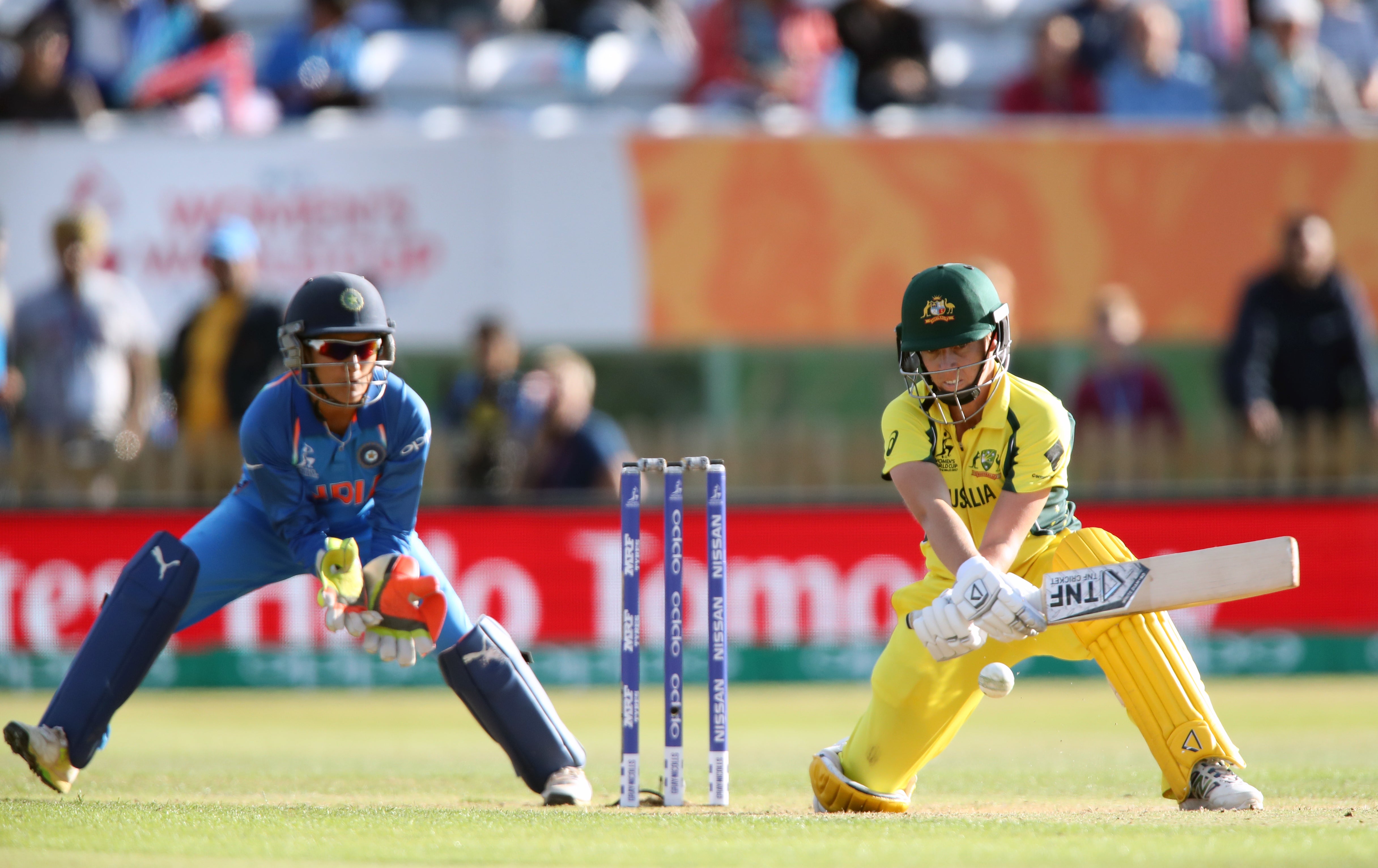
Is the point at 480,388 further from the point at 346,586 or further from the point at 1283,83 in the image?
the point at 1283,83

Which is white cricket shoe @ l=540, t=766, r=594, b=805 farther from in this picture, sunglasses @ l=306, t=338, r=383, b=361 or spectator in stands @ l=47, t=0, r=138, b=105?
spectator in stands @ l=47, t=0, r=138, b=105

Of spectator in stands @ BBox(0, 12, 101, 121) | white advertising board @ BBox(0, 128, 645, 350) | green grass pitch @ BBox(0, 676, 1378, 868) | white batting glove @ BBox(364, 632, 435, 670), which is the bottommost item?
green grass pitch @ BBox(0, 676, 1378, 868)

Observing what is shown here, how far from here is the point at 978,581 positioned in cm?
488

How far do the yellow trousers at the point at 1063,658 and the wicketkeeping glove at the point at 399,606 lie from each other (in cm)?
145

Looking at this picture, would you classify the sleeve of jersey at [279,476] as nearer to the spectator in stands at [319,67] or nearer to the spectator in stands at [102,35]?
the spectator in stands at [319,67]

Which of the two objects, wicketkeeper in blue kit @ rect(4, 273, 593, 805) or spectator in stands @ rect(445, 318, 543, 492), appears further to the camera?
spectator in stands @ rect(445, 318, 543, 492)

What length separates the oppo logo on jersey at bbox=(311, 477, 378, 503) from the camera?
5508 mm

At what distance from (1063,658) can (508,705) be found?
1.85m

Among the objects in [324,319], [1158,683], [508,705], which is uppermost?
[324,319]

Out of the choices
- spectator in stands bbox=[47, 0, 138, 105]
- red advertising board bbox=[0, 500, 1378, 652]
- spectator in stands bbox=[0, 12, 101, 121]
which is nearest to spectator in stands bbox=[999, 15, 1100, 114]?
red advertising board bbox=[0, 500, 1378, 652]

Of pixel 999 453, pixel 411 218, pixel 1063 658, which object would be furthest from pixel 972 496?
pixel 411 218

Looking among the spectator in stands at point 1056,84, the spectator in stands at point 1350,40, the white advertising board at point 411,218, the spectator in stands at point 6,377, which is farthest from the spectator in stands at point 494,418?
the spectator in stands at point 1350,40

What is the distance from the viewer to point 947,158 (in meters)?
11.5

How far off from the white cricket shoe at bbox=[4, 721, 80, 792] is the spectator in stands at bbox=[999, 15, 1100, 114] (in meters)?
8.76
